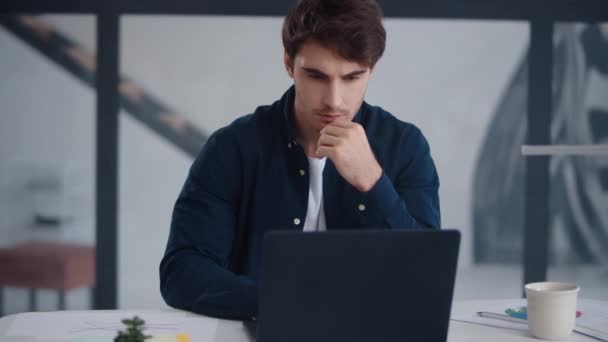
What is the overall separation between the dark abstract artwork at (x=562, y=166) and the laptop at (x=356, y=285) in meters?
2.04

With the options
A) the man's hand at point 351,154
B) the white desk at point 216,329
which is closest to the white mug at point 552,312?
the white desk at point 216,329

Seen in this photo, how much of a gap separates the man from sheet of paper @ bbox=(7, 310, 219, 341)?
0.14 ft

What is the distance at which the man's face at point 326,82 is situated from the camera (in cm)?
154

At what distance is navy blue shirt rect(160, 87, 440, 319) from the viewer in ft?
5.09

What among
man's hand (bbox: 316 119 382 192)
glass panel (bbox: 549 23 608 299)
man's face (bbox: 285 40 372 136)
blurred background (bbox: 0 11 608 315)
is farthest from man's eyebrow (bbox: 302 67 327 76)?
glass panel (bbox: 549 23 608 299)

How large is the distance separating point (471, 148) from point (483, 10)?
55 centimetres

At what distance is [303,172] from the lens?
1.71 m

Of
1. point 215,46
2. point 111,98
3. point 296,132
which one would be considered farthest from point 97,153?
point 296,132

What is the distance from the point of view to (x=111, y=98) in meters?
2.90

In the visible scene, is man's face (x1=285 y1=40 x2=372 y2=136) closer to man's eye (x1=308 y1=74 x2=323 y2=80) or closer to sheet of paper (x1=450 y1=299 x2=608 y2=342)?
man's eye (x1=308 y1=74 x2=323 y2=80)

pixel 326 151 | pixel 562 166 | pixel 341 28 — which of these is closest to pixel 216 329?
pixel 326 151

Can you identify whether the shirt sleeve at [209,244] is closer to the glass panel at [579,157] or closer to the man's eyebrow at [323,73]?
the man's eyebrow at [323,73]

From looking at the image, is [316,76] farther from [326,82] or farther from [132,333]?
[132,333]

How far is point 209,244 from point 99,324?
348 millimetres
